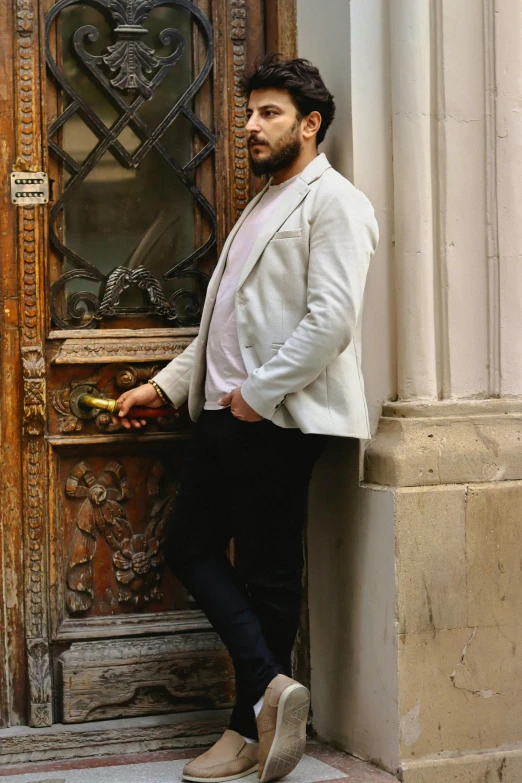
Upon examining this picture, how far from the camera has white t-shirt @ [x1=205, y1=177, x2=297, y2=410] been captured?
10.0 feet

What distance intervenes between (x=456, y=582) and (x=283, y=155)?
137 centimetres

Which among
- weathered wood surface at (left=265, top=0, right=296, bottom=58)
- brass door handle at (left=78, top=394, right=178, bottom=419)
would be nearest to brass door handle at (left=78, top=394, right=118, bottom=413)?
brass door handle at (left=78, top=394, right=178, bottom=419)

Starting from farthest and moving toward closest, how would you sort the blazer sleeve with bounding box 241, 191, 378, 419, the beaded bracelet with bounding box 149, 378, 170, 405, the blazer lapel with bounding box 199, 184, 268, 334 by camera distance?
the beaded bracelet with bounding box 149, 378, 170, 405
the blazer lapel with bounding box 199, 184, 268, 334
the blazer sleeve with bounding box 241, 191, 378, 419

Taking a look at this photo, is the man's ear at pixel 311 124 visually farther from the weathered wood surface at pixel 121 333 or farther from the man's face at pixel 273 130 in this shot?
the weathered wood surface at pixel 121 333

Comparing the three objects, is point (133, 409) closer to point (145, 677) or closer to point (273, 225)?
point (273, 225)

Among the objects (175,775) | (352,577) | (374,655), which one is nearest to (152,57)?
(352,577)

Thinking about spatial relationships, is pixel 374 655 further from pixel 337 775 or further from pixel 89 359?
pixel 89 359

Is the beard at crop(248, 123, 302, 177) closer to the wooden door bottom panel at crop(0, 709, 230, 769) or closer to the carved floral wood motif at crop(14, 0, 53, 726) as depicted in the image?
the carved floral wood motif at crop(14, 0, 53, 726)

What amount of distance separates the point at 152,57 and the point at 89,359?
1.02 m

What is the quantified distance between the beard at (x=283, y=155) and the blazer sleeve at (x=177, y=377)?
57 centimetres

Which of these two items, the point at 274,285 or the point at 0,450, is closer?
the point at 274,285

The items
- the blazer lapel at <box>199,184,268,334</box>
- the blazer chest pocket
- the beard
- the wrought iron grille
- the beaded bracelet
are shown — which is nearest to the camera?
the blazer chest pocket

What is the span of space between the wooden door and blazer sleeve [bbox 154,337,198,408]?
0.14m

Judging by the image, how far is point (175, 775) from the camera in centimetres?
304
